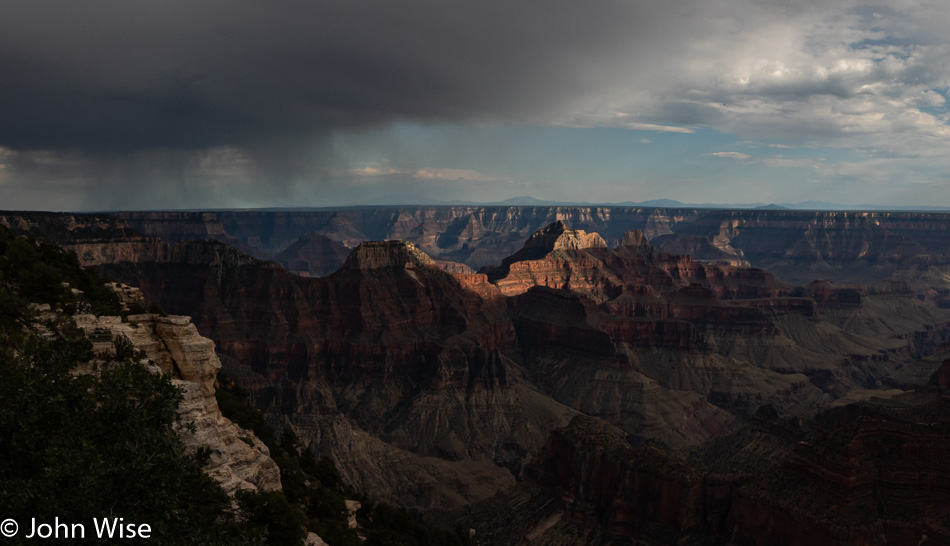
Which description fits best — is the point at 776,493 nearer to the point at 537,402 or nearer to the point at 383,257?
the point at 537,402

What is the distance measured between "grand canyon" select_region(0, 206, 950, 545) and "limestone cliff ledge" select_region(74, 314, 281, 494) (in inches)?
6.2

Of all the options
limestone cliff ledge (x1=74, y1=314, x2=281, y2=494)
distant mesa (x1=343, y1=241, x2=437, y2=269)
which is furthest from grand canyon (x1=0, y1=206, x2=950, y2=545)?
distant mesa (x1=343, y1=241, x2=437, y2=269)

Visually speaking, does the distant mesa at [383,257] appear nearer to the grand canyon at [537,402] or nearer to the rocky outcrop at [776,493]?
the grand canyon at [537,402]

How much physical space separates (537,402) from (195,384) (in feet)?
385

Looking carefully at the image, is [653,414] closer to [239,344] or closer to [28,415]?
[239,344]

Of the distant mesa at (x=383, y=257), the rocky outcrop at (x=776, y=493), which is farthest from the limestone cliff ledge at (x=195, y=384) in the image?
the distant mesa at (x=383, y=257)

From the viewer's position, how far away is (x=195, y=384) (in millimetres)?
35281

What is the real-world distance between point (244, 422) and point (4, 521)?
87.7ft

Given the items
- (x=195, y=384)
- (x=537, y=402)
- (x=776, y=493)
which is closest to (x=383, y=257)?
(x=537, y=402)

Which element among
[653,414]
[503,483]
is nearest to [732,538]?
[503,483]

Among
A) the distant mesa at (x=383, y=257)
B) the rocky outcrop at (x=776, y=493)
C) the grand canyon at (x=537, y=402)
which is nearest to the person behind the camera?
the rocky outcrop at (x=776, y=493)

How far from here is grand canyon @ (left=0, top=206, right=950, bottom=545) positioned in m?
58.8

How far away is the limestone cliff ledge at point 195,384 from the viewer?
3316 cm

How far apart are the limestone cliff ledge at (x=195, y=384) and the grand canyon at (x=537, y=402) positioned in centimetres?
16
